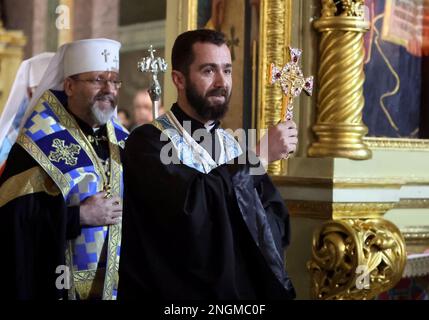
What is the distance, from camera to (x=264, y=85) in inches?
187

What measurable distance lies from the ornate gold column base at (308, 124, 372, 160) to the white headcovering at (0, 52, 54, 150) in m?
1.51

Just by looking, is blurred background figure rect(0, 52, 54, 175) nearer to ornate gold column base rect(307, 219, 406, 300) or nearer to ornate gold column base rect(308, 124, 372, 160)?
ornate gold column base rect(308, 124, 372, 160)

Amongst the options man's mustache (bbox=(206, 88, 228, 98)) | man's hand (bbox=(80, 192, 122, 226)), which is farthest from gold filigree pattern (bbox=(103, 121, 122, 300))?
man's mustache (bbox=(206, 88, 228, 98))

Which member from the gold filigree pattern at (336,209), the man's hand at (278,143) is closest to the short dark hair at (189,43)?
the man's hand at (278,143)

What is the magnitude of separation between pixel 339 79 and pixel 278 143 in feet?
5.82

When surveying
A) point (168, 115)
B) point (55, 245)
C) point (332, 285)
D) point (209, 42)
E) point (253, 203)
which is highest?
point (209, 42)

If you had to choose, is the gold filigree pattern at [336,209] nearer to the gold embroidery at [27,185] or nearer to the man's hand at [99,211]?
the man's hand at [99,211]

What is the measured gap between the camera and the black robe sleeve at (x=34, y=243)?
386 centimetres

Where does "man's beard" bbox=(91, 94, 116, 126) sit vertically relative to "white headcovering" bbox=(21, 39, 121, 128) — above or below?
below

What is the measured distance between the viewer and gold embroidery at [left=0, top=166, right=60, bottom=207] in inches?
154
